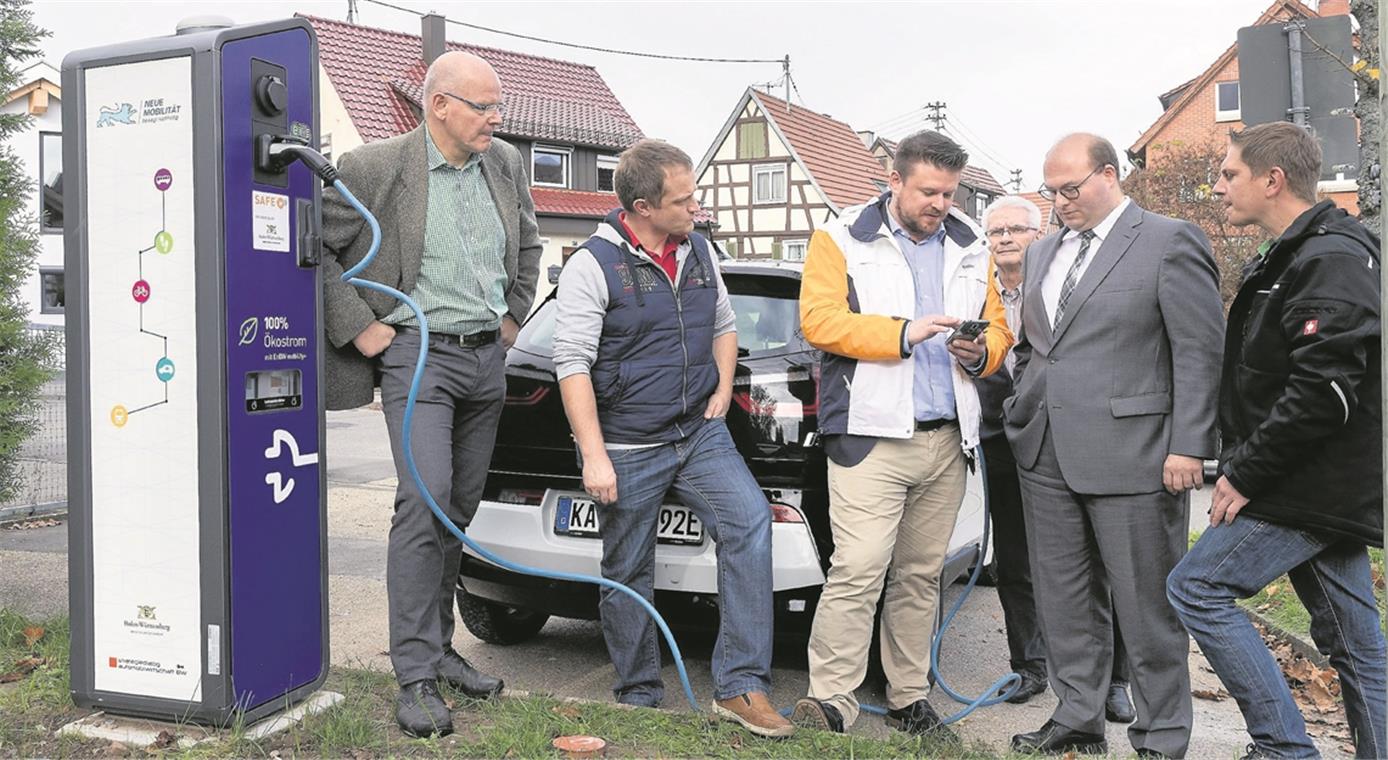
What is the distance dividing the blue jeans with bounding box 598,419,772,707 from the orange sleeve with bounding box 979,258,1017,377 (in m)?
0.93

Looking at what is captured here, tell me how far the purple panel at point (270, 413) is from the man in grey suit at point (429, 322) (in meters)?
0.20

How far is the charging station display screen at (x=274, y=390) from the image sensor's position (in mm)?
3465

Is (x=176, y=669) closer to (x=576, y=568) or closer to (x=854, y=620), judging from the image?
(x=576, y=568)

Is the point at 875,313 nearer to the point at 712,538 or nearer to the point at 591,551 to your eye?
the point at 712,538

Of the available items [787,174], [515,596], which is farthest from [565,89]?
[515,596]

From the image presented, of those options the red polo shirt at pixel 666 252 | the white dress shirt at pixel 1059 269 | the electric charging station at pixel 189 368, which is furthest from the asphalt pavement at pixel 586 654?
the red polo shirt at pixel 666 252

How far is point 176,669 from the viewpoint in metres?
3.48

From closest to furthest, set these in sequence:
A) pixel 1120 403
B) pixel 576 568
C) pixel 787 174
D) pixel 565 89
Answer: pixel 1120 403, pixel 576 568, pixel 565 89, pixel 787 174

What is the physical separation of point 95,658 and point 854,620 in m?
2.39

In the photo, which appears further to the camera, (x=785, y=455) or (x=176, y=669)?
(x=785, y=455)

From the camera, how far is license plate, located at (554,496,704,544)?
4184 millimetres

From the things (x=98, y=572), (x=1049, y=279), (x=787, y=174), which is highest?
(x=787, y=174)

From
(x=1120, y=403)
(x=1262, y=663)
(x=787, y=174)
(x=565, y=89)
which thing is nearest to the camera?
(x=1262, y=663)

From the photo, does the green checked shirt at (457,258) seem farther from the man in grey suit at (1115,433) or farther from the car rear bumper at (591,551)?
the man in grey suit at (1115,433)
